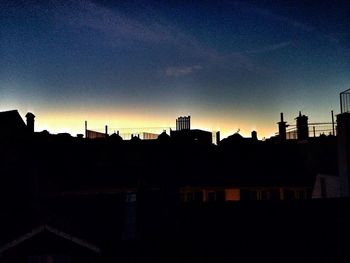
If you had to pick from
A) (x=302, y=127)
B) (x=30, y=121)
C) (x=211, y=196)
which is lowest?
(x=211, y=196)

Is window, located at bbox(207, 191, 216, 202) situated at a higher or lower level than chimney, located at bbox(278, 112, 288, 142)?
lower

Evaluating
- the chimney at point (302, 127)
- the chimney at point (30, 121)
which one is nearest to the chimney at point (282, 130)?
the chimney at point (302, 127)

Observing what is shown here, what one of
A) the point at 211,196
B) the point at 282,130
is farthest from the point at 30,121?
the point at 282,130

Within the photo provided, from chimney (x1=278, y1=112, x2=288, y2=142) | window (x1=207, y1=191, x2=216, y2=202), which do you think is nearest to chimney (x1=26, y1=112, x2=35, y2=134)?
window (x1=207, y1=191, x2=216, y2=202)

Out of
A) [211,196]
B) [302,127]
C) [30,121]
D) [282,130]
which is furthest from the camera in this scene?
[282,130]

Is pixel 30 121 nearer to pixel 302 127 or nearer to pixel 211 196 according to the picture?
pixel 211 196

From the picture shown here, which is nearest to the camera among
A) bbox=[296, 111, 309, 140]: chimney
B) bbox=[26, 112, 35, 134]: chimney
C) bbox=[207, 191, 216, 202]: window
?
bbox=[207, 191, 216, 202]: window

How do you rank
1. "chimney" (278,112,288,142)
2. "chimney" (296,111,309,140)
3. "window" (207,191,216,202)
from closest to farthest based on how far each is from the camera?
"window" (207,191,216,202)
"chimney" (296,111,309,140)
"chimney" (278,112,288,142)

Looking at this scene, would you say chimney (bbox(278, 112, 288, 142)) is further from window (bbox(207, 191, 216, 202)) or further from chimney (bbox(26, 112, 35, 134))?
chimney (bbox(26, 112, 35, 134))

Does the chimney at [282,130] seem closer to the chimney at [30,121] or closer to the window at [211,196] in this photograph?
the window at [211,196]

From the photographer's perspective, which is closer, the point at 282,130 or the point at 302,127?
the point at 302,127

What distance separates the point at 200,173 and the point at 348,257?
1762 centimetres

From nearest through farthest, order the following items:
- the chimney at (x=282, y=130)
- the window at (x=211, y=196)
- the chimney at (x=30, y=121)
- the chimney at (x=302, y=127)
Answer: the window at (x=211, y=196) → the chimney at (x=30, y=121) → the chimney at (x=302, y=127) → the chimney at (x=282, y=130)

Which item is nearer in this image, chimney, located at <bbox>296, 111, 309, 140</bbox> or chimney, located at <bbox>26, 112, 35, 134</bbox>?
chimney, located at <bbox>26, 112, 35, 134</bbox>
